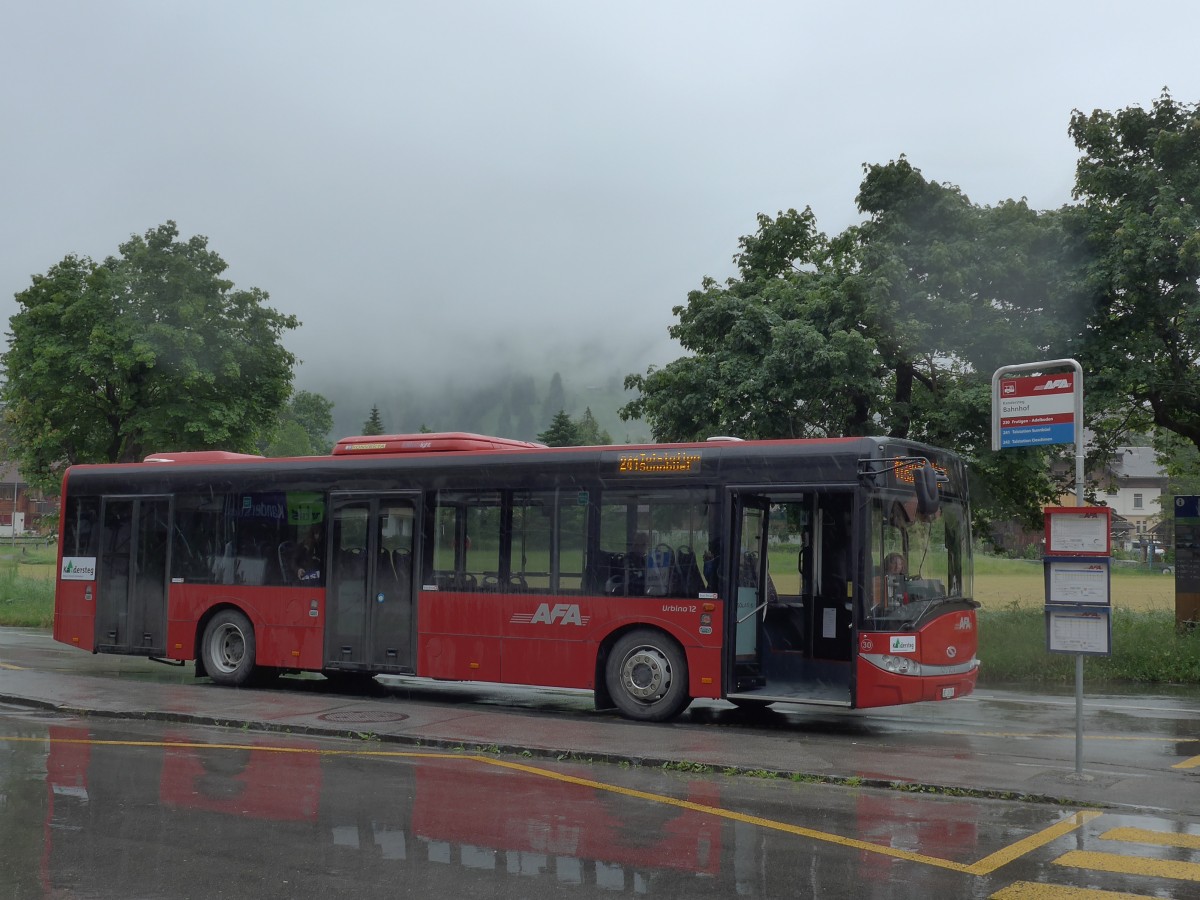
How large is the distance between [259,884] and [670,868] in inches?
90.7

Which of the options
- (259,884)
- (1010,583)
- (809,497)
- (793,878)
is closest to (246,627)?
(809,497)

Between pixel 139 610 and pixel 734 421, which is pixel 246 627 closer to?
pixel 139 610

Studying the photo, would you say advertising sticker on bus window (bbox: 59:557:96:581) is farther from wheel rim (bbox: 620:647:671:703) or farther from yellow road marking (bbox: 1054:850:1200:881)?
yellow road marking (bbox: 1054:850:1200:881)

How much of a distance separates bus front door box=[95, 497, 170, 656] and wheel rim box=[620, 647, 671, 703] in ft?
24.0

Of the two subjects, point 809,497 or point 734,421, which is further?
point 734,421

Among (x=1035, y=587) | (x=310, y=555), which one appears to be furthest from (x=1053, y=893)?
(x=1035, y=587)

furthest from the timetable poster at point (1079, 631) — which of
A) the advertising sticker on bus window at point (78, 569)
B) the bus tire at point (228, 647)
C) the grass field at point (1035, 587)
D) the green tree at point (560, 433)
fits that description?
the green tree at point (560, 433)

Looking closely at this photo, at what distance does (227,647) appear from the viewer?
53.9 feet

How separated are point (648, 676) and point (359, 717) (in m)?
3.22

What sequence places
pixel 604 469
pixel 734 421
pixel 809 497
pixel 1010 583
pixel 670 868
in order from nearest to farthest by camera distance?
pixel 670 868 < pixel 809 497 < pixel 604 469 < pixel 734 421 < pixel 1010 583

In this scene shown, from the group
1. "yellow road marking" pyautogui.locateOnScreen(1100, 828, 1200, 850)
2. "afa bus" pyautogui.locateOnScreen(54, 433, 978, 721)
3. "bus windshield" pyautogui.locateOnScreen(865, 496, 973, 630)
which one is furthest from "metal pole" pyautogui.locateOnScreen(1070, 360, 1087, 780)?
"bus windshield" pyautogui.locateOnScreen(865, 496, 973, 630)

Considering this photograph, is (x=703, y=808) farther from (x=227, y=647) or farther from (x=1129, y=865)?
(x=227, y=647)

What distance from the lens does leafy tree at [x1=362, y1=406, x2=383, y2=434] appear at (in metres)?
140

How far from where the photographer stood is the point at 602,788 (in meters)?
9.39
